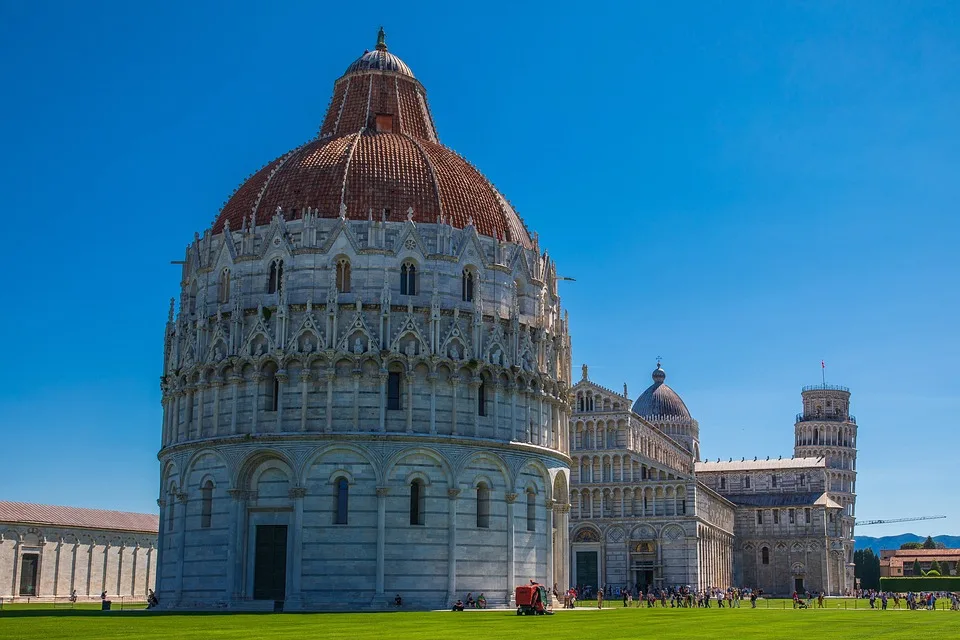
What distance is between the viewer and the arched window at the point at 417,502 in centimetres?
5697

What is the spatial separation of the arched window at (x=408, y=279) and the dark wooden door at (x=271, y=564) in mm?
12992

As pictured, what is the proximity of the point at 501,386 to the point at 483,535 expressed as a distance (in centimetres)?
750

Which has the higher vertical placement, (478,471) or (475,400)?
(475,400)

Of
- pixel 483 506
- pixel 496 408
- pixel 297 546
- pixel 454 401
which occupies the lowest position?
pixel 297 546

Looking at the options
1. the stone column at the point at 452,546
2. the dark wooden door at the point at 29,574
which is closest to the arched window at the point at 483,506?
the stone column at the point at 452,546

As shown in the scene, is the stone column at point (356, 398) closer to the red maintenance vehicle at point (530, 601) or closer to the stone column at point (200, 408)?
the stone column at point (200, 408)

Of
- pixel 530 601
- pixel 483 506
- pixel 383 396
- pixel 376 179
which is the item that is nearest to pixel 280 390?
pixel 383 396

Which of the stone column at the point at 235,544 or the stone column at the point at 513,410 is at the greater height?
the stone column at the point at 513,410

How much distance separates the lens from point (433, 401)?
57781mm

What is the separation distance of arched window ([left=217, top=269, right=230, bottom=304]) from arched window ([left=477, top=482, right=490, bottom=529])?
54.4 feet

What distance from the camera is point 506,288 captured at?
205ft

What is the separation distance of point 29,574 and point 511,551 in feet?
148

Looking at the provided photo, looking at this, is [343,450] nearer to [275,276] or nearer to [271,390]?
[271,390]

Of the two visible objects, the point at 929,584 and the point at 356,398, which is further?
the point at 929,584
